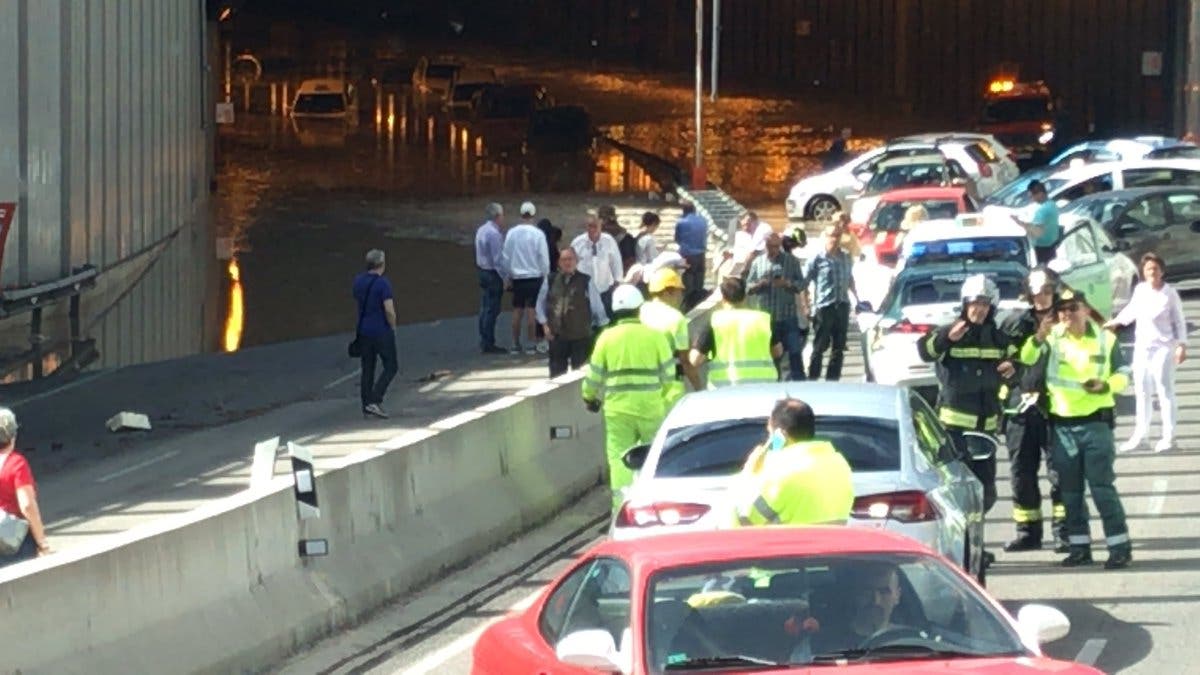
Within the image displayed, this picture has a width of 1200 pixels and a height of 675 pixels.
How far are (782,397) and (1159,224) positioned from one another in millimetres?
19552

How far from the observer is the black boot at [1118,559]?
14.2 meters

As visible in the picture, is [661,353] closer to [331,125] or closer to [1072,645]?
[1072,645]

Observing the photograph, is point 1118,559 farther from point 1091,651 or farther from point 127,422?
point 127,422

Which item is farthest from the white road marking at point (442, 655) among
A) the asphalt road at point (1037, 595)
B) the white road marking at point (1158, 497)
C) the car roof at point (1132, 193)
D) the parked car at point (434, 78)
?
the parked car at point (434, 78)

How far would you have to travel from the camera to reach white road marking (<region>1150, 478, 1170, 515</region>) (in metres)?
16.5

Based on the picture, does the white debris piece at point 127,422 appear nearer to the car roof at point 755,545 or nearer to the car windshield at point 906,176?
the car roof at point 755,545

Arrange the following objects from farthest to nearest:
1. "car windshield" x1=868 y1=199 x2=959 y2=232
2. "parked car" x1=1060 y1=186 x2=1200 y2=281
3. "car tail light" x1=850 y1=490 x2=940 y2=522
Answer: "car windshield" x1=868 y1=199 x2=959 y2=232
"parked car" x1=1060 y1=186 x2=1200 y2=281
"car tail light" x1=850 y1=490 x2=940 y2=522

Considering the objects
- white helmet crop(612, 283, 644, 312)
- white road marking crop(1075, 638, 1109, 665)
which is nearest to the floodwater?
white helmet crop(612, 283, 644, 312)

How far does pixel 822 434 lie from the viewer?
11516mm

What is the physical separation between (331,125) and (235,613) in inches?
2397

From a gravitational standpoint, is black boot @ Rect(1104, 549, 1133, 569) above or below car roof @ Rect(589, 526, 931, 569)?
below

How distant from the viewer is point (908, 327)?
2081 centimetres

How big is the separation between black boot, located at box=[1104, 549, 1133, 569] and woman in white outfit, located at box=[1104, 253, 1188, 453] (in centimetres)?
472

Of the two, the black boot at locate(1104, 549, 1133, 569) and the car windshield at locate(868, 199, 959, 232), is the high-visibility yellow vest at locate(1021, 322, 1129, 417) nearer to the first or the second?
the black boot at locate(1104, 549, 1133, 569)
